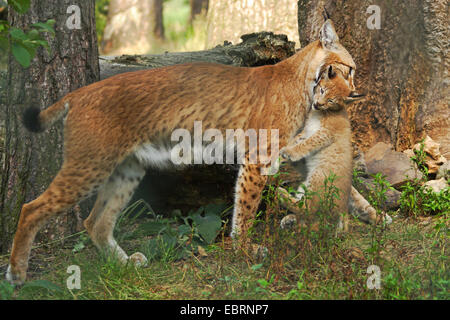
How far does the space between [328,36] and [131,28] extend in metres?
13.2

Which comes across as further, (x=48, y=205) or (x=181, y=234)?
(x=181, y=234)

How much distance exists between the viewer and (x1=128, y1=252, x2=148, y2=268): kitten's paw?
4.14 metres

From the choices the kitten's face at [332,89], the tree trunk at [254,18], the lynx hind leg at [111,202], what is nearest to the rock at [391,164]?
the kitten's face at [332,89]

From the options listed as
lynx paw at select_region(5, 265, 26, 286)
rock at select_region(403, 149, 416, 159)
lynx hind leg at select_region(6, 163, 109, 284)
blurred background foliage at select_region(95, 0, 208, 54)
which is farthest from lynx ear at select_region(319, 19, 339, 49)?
blurred background foliage at select_region(95, 0, 208, 54)

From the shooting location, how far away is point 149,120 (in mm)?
4328

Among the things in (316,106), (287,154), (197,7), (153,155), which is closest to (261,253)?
(287,154)

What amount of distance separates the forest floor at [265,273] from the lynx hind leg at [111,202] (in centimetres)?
17

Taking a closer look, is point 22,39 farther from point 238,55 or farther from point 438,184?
point 438,184

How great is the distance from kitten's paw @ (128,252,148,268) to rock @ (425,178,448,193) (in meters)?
2.76

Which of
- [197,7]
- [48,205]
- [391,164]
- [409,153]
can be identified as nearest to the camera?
[48,205]

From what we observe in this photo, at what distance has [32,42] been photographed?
3238 mm

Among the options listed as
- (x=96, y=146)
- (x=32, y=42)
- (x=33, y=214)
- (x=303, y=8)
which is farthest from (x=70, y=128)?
(x=303, y=8)

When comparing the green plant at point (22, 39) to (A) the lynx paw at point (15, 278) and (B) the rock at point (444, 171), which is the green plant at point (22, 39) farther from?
(B) the rock at point (444, 171)
